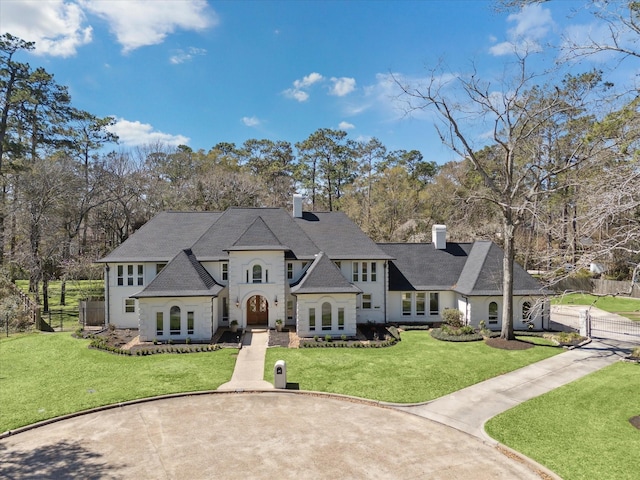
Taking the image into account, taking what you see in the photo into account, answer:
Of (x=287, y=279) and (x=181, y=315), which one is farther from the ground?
(x=287, y=279)

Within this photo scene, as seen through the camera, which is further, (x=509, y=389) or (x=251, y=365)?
(x=251, y=365)

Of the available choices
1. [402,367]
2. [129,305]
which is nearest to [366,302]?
[402,367]

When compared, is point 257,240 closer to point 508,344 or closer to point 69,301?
point 508,344

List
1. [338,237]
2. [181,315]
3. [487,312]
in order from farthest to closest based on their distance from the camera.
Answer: [338,237] < [487,312] < [181,315]

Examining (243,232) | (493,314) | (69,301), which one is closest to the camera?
(493,314)

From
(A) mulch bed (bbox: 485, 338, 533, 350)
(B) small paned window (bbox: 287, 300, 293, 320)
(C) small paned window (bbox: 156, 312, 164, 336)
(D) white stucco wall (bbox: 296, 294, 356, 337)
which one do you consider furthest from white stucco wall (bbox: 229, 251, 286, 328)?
(A) mulch bed (bbox: 485, 338, 533, 350)

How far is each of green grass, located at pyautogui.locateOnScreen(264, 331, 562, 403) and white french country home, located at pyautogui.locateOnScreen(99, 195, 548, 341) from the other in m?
3.49

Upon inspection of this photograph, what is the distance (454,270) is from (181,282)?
20590 millimetres

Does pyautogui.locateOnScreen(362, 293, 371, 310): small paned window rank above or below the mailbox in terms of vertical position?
above

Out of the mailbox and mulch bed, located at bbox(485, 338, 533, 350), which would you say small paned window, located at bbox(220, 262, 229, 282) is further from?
mulch bed, located at bbox(485, 338, 533, 350)

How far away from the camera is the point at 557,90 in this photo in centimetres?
2052

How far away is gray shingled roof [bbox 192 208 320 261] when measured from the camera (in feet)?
90.4

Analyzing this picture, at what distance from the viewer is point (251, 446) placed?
11.4 m

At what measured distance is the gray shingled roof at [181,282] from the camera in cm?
2300
